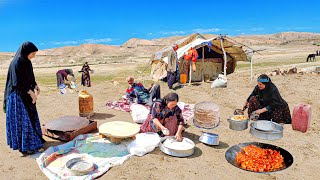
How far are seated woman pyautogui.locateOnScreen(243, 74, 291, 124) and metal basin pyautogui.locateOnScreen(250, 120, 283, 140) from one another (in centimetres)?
34

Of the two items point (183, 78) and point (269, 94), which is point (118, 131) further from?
point (183, 78)

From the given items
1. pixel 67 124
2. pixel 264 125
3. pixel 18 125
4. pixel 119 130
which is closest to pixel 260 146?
pixel 264 125

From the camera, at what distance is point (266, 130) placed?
16.9ft

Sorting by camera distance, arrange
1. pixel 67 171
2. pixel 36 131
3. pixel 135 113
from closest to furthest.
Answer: pixel 67 171 → pixel 36 131 → pixel 135 113

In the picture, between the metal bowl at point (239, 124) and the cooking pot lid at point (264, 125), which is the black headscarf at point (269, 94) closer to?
the cooking pot lid at point (264, 125)

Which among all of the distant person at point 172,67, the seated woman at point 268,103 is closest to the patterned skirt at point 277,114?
the seated woman at point 268,103

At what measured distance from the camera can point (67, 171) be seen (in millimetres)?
3725

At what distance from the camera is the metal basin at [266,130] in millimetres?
5012

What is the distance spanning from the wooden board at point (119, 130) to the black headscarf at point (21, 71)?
149 cm

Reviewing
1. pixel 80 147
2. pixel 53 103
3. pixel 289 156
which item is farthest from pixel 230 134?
pixel 53 103

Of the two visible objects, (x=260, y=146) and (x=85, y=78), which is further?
(x=85, y=78)

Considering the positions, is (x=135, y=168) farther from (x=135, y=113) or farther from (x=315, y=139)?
(x=315, y=139)

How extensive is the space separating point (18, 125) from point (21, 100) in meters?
0.41

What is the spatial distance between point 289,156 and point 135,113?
3545mm
